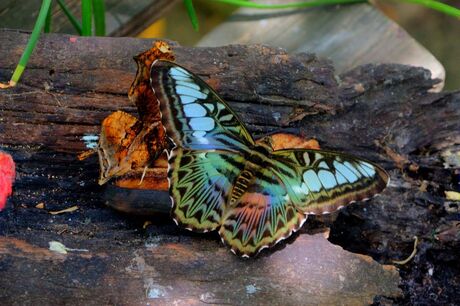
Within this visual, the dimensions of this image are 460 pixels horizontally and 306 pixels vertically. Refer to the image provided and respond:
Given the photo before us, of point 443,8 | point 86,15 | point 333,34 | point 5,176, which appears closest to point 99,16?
point 86,15

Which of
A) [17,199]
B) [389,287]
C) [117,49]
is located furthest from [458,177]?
[17,199]

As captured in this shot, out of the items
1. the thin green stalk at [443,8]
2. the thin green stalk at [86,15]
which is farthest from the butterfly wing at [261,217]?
the thin green stalk at [443,8]

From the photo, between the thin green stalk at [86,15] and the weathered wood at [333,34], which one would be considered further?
the weathered wood at [333,34]

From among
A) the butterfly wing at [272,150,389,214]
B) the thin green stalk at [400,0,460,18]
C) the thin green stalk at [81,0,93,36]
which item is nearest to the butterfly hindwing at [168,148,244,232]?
the butterfly wing at [272,150,389,214]

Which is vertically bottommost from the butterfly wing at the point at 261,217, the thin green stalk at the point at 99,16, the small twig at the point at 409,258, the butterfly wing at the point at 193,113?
the small twig at the point at 409,258

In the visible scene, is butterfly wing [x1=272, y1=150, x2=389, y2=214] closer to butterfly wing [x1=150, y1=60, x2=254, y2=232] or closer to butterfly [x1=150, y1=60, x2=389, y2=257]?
butterfly [x1=150, y1=60, x2=389, y2=257]

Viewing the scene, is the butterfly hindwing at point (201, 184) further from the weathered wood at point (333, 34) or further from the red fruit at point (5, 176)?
the weathered wood at point (333, 34)

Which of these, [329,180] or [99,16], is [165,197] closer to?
[329,180]
